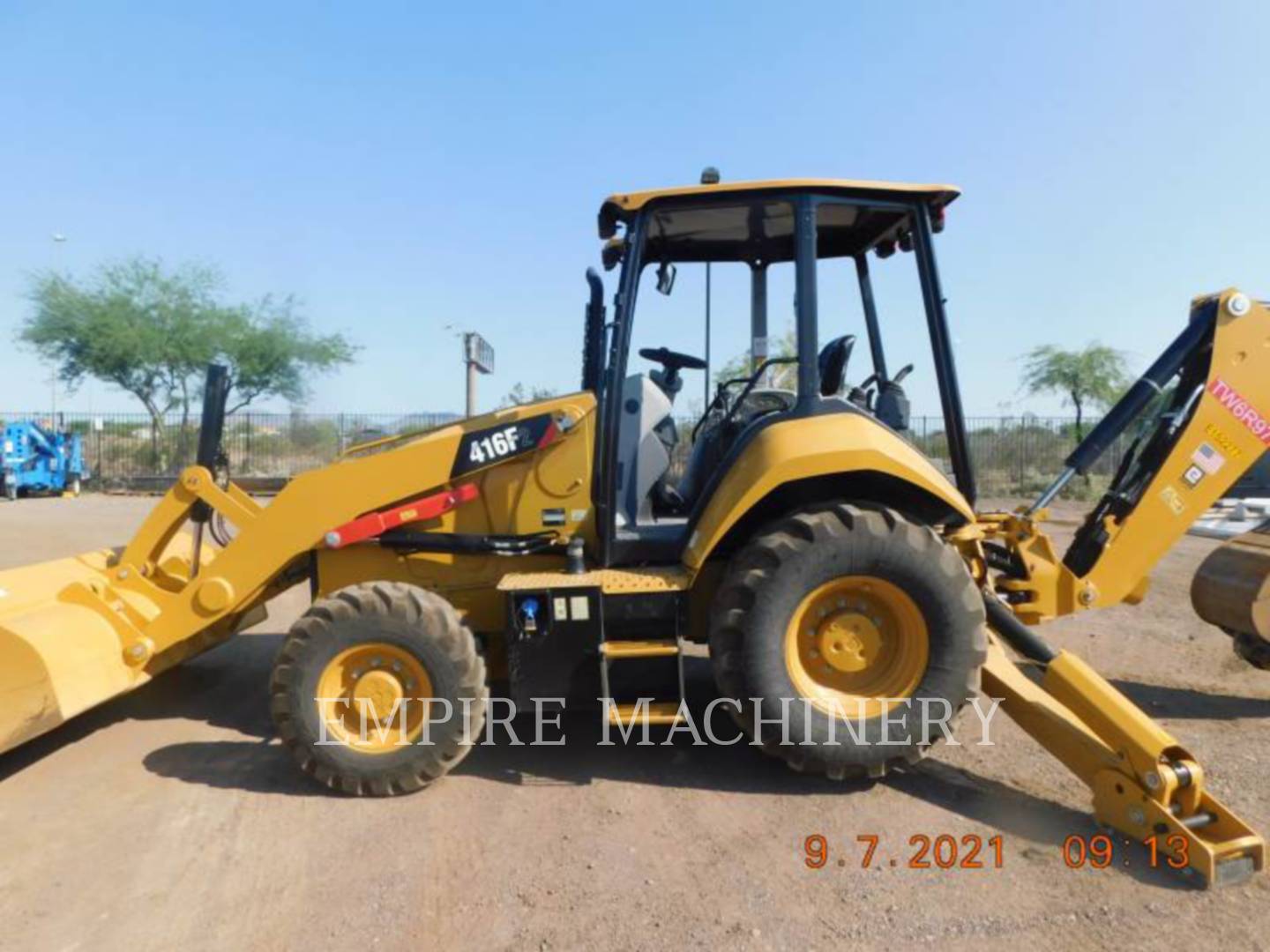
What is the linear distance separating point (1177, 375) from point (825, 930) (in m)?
3.65

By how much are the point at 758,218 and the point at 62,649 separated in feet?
13.2

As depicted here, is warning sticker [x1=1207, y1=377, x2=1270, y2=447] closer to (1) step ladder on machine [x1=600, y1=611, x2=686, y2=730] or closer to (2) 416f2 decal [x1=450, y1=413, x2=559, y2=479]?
(1) step ladder on machine [x1=600, y1=611, x2=686, y2=730]

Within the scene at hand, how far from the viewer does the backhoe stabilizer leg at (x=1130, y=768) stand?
310 centimetres

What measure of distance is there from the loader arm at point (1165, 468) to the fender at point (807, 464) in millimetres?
633

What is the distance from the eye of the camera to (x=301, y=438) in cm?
2534

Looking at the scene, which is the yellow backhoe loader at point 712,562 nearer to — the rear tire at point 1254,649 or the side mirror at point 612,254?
the side mirror at point 612,254

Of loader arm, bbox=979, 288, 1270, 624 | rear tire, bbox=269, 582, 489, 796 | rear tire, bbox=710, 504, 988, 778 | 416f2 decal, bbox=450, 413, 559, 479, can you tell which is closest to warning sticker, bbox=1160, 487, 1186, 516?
loader arm, bbox=979, 288, 1270, 624

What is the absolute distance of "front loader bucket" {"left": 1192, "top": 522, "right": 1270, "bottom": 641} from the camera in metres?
4.76

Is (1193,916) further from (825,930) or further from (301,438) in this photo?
(301,438)

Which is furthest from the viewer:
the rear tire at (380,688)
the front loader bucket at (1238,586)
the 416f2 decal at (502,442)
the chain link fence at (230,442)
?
the chain link fence at (230,442)

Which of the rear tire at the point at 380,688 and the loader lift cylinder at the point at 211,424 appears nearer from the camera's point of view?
the rear tire at the point at 380,688

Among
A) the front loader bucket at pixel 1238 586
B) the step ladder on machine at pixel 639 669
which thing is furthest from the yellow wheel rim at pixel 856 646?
the front loader bucket at pixel 1238 586

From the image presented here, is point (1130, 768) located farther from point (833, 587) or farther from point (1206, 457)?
point (1206, 457)

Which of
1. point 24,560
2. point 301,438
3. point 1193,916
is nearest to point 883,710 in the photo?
point 1193,916
